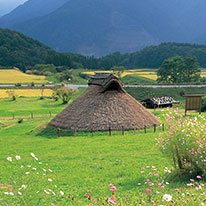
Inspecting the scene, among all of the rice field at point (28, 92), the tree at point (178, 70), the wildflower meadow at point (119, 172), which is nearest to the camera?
the wildflower meadow at point (119, 172)

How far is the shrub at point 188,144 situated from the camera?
10008 millimetres

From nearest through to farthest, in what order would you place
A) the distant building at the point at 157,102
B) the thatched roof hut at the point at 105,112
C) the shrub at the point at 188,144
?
the shrub at the point at 188,144 < the thatched roof hut at the point at 105,112 < the distant building at the point at 157,102

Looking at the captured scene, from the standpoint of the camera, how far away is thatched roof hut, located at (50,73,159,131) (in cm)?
2502

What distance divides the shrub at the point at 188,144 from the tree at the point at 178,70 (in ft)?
262

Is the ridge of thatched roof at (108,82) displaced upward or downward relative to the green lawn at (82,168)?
upward

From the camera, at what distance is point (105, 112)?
25.4m

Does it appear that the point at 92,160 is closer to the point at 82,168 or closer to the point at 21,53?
the point at 82,168

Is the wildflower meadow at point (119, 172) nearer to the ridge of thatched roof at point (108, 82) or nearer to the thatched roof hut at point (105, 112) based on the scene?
the thatched roof hut at point (105, 112)

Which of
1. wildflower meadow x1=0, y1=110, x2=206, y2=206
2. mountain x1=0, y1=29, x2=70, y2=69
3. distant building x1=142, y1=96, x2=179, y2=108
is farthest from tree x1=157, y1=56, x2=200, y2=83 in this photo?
wildflower meadow x1=0, y1=110, x2=206, y2=206

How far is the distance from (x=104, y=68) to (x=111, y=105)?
4856 inches

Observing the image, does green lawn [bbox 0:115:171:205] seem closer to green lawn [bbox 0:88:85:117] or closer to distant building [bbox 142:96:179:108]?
green lawn [bbox 0:88:85:117]

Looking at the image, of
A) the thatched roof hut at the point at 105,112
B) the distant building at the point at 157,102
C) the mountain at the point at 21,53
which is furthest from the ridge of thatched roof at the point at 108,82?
the mountain at the point at 21,53

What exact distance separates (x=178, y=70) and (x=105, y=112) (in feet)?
227

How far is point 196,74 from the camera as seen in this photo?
91688 mm
